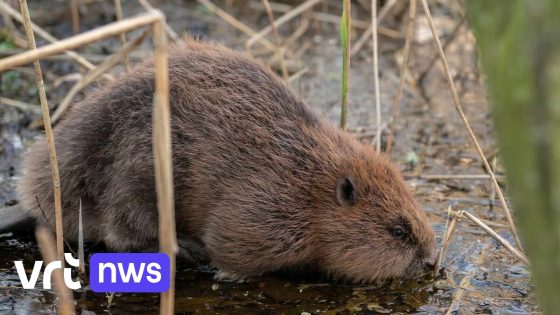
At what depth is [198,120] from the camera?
11.8ft

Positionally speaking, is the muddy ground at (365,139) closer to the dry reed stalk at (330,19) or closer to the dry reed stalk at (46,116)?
the dry reed stalk at (330,19)

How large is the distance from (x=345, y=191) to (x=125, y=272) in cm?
102

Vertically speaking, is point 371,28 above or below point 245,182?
above

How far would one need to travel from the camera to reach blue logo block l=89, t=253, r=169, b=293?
317cm

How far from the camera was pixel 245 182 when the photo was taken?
139 inches

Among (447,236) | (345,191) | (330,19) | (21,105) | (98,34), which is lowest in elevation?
(447,236)

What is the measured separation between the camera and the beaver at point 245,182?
3533 millimetres

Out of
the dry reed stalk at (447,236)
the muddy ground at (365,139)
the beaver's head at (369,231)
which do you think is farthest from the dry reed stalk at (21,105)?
the dry reed stalk at (447,236)

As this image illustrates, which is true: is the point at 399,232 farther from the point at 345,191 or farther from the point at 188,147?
the point at 188,147

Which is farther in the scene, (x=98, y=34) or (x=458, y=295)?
(x=458, y=295)

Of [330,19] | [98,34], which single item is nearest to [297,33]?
[330,19]

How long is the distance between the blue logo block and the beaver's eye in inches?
41.6

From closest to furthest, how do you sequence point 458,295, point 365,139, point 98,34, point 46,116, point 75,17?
point 98,34 < point 46,116 < point 458,295 < point 365,139 < point 75,17

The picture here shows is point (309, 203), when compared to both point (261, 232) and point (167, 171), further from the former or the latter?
point (167, 171)
